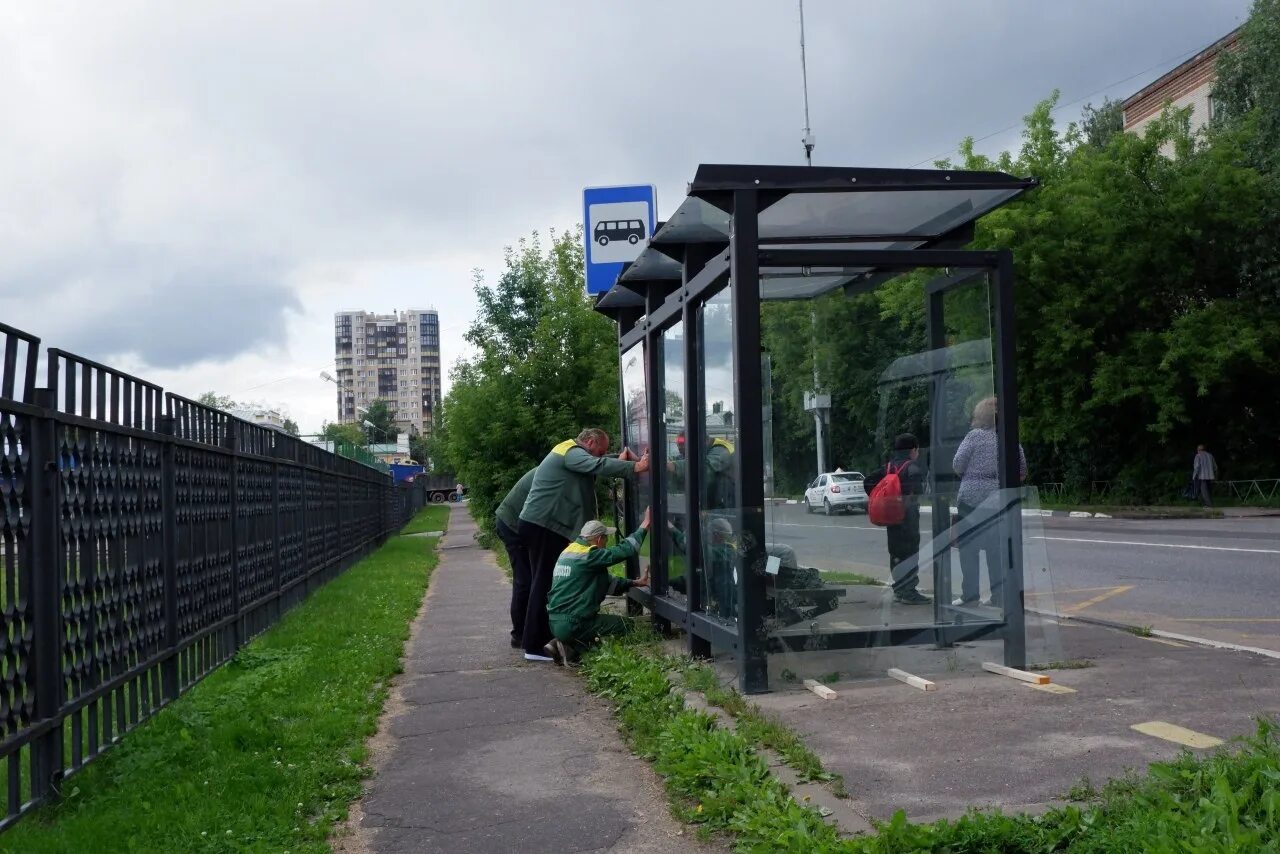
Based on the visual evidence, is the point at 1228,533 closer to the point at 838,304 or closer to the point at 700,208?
the point at 838,304

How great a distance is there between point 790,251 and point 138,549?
154 inches

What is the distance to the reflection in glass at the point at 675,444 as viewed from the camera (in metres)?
8.45

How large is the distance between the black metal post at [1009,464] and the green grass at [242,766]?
12.3 feet

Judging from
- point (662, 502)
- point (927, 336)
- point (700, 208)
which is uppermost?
point (700, 208)

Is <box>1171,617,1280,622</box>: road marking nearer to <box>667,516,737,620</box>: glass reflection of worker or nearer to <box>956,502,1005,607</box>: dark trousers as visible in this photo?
<box>956,502,1005,607</box>: dark trousers

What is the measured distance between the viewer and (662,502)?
29.9 feet

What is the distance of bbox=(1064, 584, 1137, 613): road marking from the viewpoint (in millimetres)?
10602

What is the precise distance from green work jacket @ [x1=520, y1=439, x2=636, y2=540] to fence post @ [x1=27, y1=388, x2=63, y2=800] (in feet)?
15.6

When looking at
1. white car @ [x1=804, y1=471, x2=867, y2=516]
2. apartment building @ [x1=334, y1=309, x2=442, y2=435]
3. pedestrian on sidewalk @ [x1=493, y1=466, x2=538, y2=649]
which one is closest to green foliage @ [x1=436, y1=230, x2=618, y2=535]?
pedestrian on sidewalk @ [x1=493, y1=466, x2=538, y2=649]

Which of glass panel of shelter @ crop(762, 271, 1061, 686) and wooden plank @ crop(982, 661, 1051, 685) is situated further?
glass panel of shelter @ crop(762, 271, 1061, 686)

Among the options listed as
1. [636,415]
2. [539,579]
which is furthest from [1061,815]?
[636,415]

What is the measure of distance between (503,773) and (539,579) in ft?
11.4

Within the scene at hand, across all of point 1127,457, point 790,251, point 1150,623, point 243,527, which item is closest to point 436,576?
point 243,527

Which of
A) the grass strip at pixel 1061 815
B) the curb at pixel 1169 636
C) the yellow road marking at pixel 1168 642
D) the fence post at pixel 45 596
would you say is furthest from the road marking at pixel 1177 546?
the fence post at pixel 45 596
